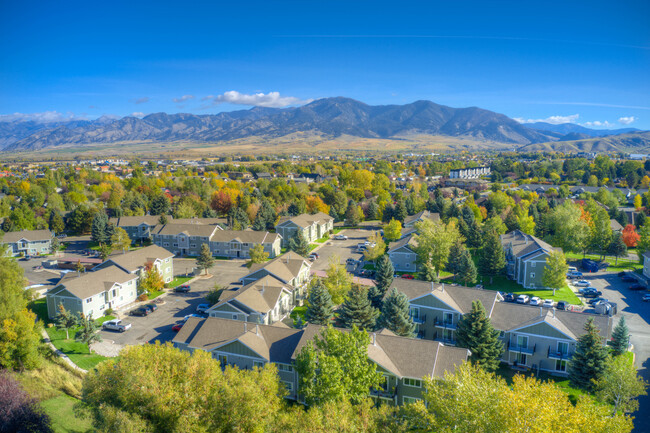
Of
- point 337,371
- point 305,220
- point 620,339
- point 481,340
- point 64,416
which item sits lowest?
point 64,416

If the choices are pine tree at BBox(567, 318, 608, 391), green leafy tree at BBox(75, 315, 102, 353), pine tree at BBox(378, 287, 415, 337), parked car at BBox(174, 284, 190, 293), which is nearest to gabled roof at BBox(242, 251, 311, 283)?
parked car at BBox(174, 284, 190, 293)

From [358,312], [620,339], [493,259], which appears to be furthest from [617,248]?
[358,312]

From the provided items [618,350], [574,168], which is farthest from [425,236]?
[574,168]

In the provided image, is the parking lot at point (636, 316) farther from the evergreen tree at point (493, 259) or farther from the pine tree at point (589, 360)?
the evergreen tree at point (493, 259)

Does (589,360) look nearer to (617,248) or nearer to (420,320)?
(420,320)

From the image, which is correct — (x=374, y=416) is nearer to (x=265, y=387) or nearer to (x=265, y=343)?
(x=265, y=387)

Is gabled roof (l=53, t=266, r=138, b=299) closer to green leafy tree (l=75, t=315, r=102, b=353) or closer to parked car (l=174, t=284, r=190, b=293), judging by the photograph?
parked car (l=174, t=284, r=190, b=293)
